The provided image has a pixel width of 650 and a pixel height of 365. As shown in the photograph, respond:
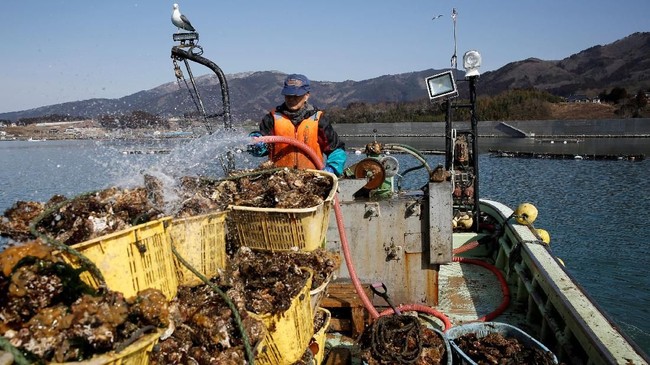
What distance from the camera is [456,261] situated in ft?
23.2

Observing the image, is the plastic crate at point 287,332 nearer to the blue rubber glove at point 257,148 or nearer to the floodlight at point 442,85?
the blue rubber glove at point 257,148

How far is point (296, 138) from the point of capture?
4.51m

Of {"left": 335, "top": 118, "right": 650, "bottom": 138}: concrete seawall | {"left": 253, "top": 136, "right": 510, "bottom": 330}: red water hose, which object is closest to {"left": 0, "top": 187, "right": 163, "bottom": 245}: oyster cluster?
{"left": 253, "top": 136, "right": 510, "bottom": 330}: red water hose

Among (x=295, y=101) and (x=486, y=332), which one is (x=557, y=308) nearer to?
(x=486, y=332)

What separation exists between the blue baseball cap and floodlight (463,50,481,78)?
A: 3736mm

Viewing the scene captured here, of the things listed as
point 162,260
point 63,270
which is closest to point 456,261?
point 162,260

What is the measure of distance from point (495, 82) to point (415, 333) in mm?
172968

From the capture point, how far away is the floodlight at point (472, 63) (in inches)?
281

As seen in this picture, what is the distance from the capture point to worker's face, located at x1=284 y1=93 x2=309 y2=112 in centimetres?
447

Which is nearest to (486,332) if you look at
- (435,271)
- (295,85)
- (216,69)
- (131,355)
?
(435,271)

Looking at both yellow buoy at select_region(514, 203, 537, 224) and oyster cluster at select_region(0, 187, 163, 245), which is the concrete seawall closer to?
yellow buoy at select_region(514, 203, 537, 224)

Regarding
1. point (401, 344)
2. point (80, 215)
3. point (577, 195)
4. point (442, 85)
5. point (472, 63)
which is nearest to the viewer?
point (80, 215)

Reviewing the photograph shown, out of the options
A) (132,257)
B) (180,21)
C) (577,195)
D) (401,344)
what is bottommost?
(577,195)

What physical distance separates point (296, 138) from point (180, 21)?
4333 mm
